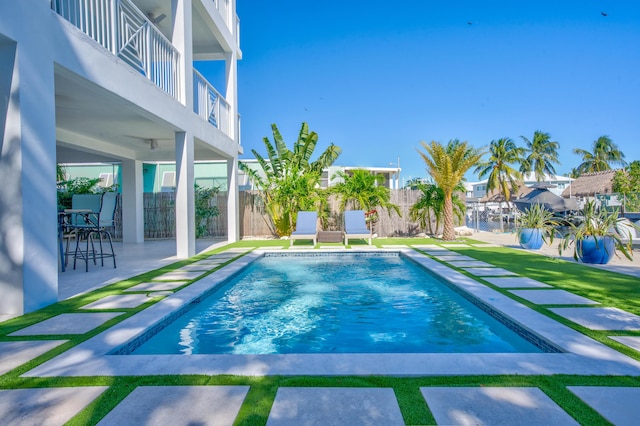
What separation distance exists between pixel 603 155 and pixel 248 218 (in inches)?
1937

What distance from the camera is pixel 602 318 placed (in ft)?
12.3

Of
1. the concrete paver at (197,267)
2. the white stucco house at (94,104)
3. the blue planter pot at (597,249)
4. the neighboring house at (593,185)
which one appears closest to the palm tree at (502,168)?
the neighboring house at (593,185)

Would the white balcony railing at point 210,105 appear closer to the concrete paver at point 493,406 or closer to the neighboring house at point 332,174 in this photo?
the neighboring house at point 332,174

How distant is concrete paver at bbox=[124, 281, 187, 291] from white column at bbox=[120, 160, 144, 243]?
876 cm

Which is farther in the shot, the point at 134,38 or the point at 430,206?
the point at 430,206

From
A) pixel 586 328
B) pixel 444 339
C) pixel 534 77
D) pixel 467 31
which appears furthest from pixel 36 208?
pixel 534 77

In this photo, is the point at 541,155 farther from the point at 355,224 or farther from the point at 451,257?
the point at 451,257

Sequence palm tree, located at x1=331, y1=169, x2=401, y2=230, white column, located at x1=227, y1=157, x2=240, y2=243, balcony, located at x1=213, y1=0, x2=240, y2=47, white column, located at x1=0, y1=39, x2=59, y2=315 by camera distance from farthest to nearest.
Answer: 1. palm tree, located at x1=331, y1=169, x2=401, y2=230
2. white column, located at x1=227, y1=157, x2=240, y2=243
3. balcony, located at x1=213, y1=0, x2=240, y2=47
4. white column, located at x1=0, y1=39, x2=59, y2=315

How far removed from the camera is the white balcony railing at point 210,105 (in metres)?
9.99

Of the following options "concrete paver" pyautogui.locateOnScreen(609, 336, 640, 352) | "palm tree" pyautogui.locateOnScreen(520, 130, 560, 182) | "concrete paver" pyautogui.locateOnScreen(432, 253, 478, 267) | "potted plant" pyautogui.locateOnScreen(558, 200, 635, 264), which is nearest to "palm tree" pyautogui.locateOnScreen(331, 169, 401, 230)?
"concrete paver" pyautogui.locateOnScreen(432, 253, 478, 267)

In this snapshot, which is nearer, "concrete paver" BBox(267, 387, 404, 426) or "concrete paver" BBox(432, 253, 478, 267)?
"concrete paver" BBox(267, 387, 404, 426)

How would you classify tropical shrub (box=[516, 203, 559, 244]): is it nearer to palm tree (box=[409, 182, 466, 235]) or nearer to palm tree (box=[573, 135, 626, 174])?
palm tree (box=[409, 182, 466, 235])

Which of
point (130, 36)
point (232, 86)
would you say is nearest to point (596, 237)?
point (130, 36)

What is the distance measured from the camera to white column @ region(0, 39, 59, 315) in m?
4.05
